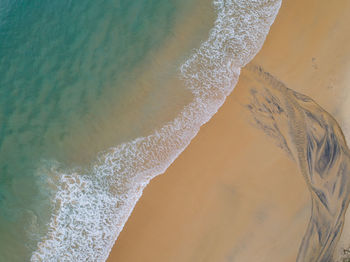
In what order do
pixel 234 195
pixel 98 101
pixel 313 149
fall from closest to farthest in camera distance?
pixel 234 195, pixel 313 149, pixel 98 101

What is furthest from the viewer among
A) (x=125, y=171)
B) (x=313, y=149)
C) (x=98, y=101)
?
(x=98, y=101)

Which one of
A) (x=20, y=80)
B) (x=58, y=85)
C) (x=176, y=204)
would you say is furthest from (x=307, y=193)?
(x=20, y=80)

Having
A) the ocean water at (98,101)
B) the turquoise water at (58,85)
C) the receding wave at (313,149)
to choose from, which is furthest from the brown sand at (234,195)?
the turquoise water at (58,85)

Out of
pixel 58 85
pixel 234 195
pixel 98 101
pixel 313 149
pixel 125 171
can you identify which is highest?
pixel 58 85

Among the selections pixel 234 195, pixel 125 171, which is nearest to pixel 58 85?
pixel 125 171

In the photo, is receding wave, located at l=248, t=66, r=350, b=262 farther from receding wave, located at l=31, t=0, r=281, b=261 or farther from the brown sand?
receding wave, located at l=31, t=0, r=281, b=261

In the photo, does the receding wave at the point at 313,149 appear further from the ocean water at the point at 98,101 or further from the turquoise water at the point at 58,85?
the turquoise water at the point at 58,85

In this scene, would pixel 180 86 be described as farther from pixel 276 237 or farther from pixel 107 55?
pixel 276 237

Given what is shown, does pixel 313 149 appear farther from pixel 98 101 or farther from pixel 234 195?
pixel 98 101
